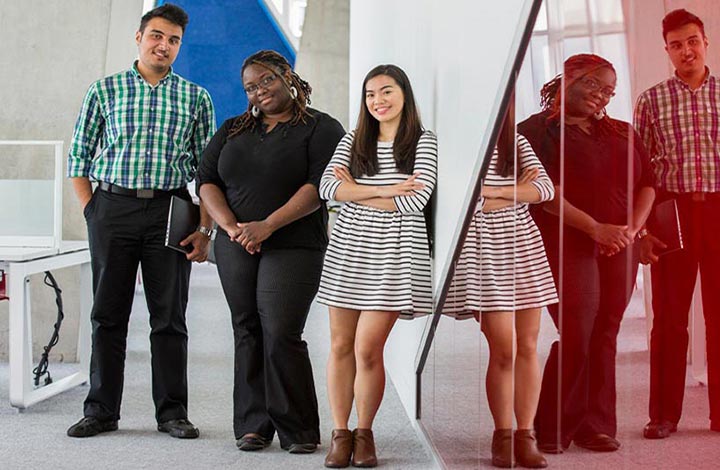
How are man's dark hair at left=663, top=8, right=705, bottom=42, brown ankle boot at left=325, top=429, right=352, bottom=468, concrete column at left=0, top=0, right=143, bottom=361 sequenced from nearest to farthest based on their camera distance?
1. man's dark hair at left=663, top=8, right=705, bottom=42
2. brown ankle boot at left=325, top=429, right=352, bottom=468
3. concrete column at left=0, top=0, right=143, bottom=361

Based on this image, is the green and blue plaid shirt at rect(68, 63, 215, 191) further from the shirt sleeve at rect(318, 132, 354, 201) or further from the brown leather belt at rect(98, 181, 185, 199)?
the shirt sleeve at rect(318, 132, 354, 201)

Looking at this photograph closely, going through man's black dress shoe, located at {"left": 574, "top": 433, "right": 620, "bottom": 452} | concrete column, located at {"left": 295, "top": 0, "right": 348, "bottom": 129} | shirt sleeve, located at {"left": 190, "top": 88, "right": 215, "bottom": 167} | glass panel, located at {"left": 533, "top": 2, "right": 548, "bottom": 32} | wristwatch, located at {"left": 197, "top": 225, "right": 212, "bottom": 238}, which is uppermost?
concrete column, located at {"left": 295, "top": 0, "right": 348, "bottom": 129}

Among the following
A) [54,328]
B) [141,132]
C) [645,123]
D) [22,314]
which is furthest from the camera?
[54,328]

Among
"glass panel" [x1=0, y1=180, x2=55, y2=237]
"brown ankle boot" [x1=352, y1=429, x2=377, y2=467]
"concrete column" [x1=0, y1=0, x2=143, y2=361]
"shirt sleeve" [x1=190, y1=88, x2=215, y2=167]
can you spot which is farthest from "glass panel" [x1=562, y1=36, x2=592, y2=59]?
"concrete column" [x1=0, y1=0, x2=143, y2=361]

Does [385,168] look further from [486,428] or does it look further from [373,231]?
[486,428]

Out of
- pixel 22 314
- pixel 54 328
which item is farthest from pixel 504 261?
pixel 54 328

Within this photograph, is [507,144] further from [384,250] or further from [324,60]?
[324,60]

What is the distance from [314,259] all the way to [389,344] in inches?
71.6

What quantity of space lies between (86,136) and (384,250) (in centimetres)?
123

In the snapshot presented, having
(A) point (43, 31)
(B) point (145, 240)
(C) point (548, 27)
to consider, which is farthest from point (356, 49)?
(C) point (548, 27)

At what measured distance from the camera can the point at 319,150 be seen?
11.4ft

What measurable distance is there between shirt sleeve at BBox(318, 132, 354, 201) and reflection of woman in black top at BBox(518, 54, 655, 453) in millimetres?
1557

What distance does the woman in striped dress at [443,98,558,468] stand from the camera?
5.99 feet

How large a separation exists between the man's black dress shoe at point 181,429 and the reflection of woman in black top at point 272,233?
236mm
